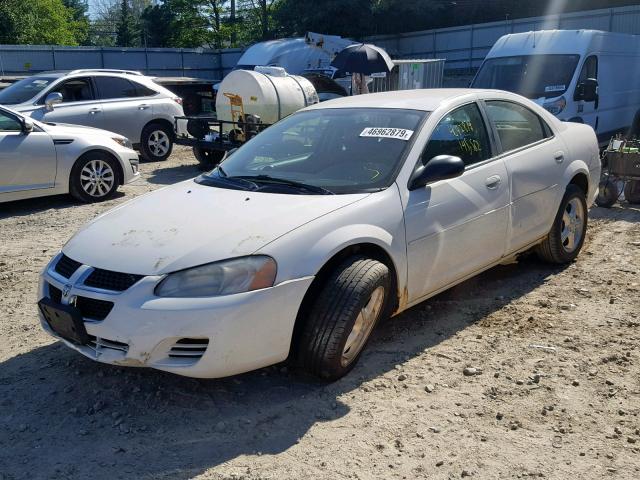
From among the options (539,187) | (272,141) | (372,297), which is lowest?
(372,297)

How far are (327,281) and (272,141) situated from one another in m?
1.58

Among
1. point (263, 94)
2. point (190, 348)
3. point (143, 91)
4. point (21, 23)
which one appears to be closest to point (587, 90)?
point (263, 94)

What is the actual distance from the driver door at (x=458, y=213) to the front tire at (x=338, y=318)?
0.46 meters

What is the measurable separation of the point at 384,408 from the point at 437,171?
146cm

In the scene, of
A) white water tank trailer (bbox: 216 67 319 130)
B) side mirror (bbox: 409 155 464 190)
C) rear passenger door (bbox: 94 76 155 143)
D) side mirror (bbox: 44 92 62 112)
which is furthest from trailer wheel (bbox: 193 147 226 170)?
side mirror (bbox: 409 155 464 190)

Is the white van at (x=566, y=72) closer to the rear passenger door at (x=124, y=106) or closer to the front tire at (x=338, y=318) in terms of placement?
the rear passenger door at (x=124, y=106)

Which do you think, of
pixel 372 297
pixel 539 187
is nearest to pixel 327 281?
pixel 372 297

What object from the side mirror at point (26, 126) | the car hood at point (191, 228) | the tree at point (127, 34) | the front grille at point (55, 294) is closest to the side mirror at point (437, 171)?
the car hood at point (191, 228)

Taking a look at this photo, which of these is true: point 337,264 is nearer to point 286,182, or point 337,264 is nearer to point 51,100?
point 286,182

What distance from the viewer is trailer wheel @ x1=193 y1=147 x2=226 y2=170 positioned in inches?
478

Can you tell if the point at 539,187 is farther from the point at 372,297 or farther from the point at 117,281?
the point at 117,281

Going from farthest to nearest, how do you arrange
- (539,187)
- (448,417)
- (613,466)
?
1. (539,187)
2. (448,417)
3. (613,466)

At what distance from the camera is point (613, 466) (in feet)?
9.76

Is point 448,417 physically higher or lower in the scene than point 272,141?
lower
